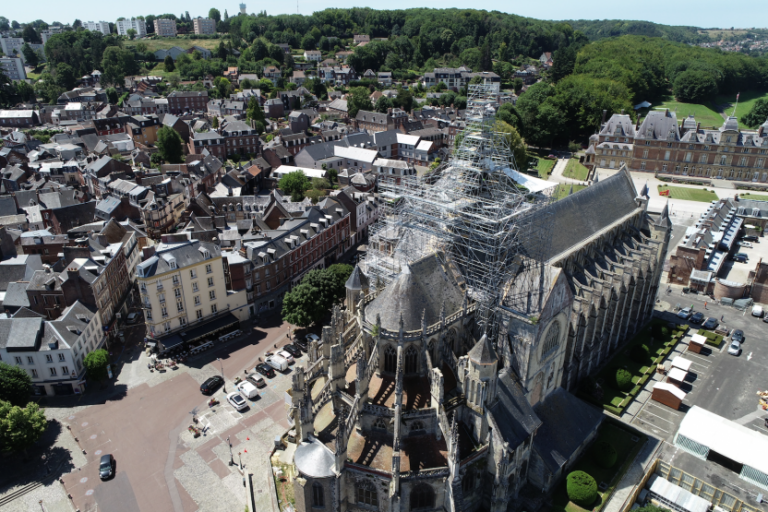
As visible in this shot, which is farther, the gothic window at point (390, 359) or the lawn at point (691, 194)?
the lawn at point (691, 194)

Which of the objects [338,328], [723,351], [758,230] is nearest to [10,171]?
[338,328]

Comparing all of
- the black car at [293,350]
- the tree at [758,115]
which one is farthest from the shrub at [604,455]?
the tree at [758,115]

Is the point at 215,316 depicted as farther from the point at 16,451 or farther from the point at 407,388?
the point at 407,388

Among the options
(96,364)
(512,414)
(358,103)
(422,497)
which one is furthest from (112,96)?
(422,497)

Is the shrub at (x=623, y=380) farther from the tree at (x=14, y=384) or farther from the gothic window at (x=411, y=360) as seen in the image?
the tree at (x=14, y=384)

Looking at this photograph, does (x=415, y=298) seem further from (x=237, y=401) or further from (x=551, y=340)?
(x=237, y=401)
